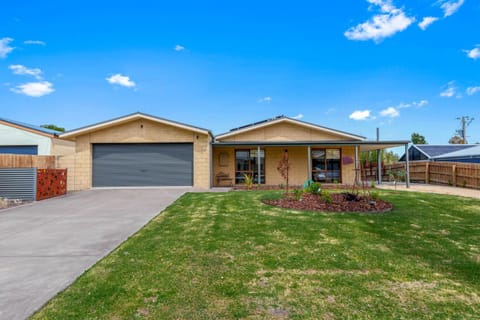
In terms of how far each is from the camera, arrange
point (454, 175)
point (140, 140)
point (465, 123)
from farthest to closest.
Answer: point (465, 123) → point (454, 175) → point (140, 140)

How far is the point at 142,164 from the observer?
44.6 feet

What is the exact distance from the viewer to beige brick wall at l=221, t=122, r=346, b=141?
15.7 metres

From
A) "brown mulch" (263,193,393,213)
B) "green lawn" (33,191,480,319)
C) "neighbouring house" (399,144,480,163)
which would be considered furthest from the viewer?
"neighbouring house" (399,144,480,163)

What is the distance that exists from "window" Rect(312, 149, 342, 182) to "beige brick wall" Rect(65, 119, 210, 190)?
675 cm

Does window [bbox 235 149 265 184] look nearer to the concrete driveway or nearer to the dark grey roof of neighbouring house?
the concrete driveway

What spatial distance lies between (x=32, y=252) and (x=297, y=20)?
15276 millimetres

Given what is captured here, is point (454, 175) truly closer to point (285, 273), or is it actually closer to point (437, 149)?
point (437, 149)

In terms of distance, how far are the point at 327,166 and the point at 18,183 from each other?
15.1 meters

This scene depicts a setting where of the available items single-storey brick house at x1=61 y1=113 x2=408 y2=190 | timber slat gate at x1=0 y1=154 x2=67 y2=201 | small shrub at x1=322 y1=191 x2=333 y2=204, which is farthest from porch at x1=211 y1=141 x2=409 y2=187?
timber slat gate at x1=0 y1=154 x2=67 y2=201

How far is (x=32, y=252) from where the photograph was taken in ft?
13.5

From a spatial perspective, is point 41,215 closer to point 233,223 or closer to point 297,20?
point 233,223

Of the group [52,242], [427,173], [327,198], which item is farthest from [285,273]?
[427,173]

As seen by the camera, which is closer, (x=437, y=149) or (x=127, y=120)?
(x=127, y=120)

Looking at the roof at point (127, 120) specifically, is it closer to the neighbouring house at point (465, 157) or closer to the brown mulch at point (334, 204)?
the brown mulch at point (334, 204)
